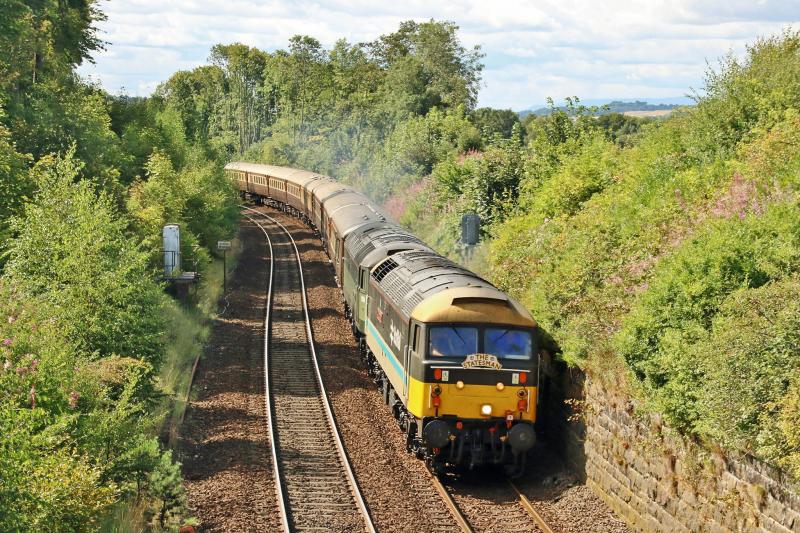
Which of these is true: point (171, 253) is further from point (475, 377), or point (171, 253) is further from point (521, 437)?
point (521, 437)

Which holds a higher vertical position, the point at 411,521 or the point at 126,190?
the point at 126,190

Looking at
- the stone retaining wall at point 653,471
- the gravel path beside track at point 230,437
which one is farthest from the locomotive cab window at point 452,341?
the gravel path beside track at point 230,437

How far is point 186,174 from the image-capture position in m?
38.9

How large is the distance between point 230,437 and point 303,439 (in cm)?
147

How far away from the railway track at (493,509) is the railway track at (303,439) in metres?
1.48

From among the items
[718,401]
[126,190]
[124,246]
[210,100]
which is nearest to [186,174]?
[126,190]

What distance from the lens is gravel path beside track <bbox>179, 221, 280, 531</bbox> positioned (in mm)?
14281

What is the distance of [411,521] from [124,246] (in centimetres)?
804

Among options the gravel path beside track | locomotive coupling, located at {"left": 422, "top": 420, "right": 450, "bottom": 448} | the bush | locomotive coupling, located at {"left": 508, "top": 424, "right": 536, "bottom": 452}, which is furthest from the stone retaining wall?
the gravel path beside track

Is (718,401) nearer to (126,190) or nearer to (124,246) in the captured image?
(124,246)

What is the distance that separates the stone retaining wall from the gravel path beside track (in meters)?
5.39

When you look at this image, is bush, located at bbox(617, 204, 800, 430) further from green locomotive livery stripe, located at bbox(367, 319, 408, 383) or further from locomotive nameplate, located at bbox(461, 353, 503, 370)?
green locomotive livery stripe, located at bbox(367, 319, 408, 383)

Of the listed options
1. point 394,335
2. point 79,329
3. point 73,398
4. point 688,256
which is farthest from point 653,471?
point 79,329

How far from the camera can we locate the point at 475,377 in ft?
50.3
